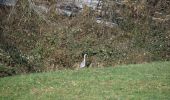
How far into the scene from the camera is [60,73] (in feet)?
49.9

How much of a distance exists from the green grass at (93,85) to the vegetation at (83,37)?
3.30 metres

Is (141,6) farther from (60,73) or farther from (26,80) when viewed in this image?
(26,80)

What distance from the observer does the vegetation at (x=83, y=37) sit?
19094 millimetres

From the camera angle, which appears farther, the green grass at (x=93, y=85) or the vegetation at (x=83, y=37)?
the vegetation at (x=83, y=37)

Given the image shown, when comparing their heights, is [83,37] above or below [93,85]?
below

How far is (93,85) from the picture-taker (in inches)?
520

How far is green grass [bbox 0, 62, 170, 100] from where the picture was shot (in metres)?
12.1

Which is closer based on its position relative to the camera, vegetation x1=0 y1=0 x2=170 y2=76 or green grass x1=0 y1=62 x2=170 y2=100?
green grass x1=0 y1=62 x2=170 y2=100

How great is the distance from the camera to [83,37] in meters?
21.1

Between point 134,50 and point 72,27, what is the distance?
3669 millimetres

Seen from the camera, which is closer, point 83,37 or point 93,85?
point 93,85

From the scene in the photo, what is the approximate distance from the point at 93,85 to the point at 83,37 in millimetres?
8126

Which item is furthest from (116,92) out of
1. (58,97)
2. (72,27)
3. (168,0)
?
(168,0)

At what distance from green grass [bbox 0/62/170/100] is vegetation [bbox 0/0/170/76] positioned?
3.30m
